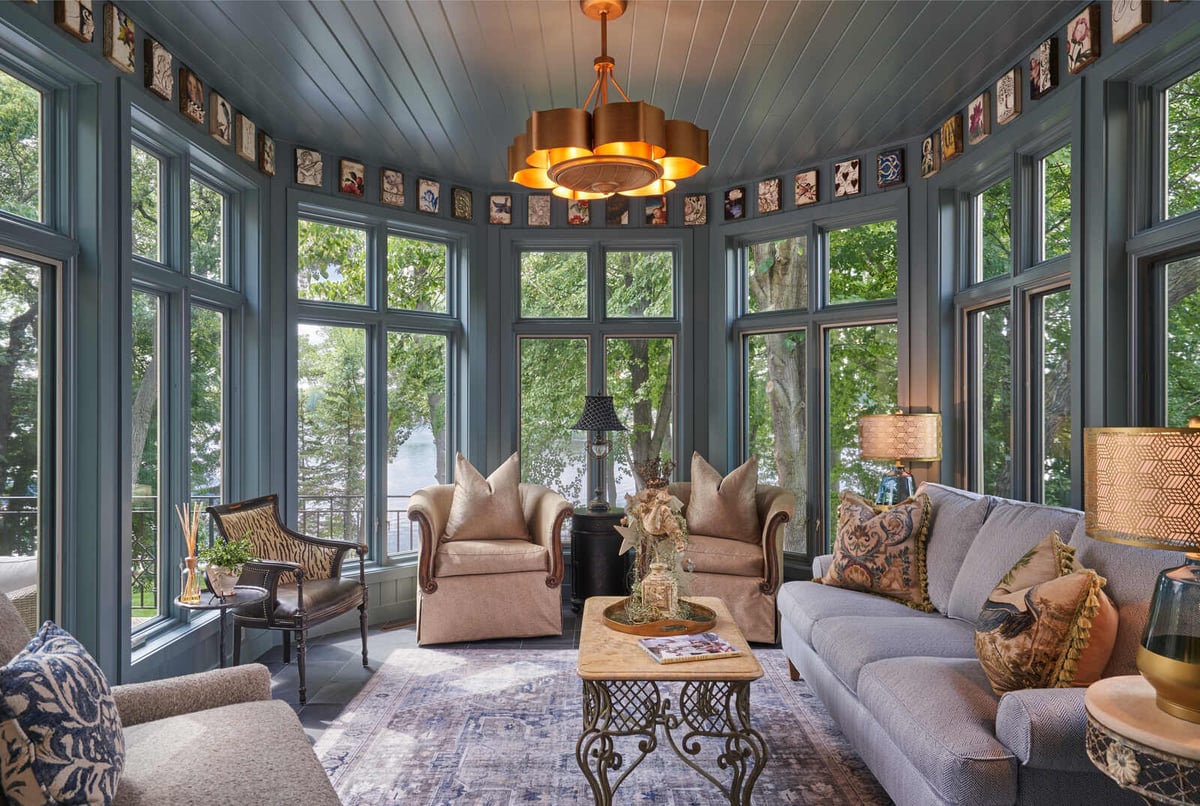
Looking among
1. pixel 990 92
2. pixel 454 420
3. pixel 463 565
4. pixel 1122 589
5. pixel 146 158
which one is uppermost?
pixel 990 92

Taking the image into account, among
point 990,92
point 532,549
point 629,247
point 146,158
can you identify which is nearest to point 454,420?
point 532,549

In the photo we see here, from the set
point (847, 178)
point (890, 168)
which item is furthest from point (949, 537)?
point (847, 178)

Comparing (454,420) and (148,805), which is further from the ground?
(454,420)

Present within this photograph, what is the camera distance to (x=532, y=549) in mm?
4625

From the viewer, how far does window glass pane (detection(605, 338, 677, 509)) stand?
5.72 metres

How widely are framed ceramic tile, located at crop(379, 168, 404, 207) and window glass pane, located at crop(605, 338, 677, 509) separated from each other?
1.82 meters

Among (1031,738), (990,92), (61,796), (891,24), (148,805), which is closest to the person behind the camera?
(61,796)

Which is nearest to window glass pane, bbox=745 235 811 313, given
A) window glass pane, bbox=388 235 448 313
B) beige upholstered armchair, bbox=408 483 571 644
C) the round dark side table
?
the round dark side table

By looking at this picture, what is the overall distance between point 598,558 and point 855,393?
6.83 feet

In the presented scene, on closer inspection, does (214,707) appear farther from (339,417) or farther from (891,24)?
(891,24)

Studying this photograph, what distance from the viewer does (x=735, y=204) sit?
5523mm

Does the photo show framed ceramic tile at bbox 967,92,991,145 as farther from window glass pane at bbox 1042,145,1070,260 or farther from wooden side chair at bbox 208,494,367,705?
wooden side chair at bbox 208,494,367,705

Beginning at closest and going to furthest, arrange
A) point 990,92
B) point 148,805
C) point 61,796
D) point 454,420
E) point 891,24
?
point 61,796 < point 148,805 < point 891,24 < point 990,92 < point 454,420

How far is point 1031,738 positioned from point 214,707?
2194 mm
